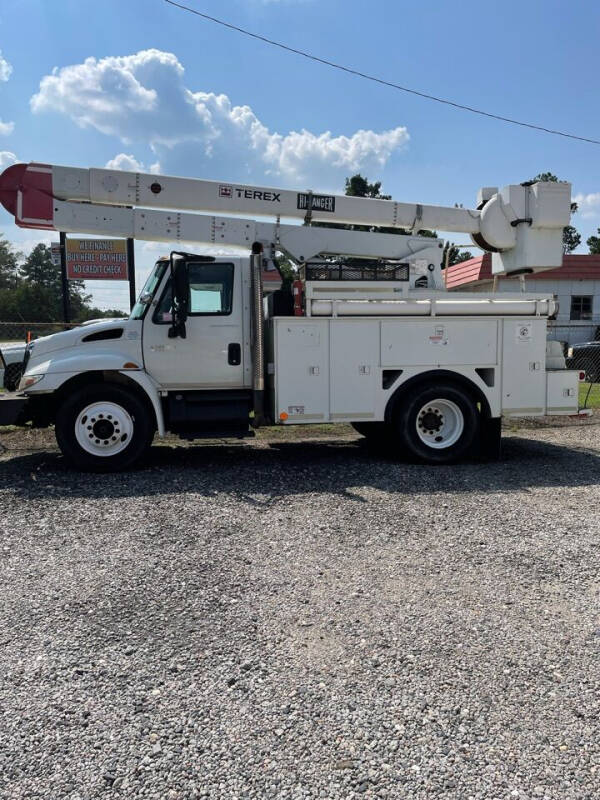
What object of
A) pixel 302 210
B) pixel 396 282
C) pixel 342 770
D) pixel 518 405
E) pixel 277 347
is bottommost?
pixel 342 770

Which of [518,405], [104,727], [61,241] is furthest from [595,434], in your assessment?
[61,241]

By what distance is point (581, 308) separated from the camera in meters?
25.9

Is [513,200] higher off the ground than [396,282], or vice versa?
[513,200]

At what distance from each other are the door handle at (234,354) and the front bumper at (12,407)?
251 centimetres

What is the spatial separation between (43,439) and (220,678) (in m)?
7.82

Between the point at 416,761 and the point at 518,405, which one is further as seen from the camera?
the point at 518,405

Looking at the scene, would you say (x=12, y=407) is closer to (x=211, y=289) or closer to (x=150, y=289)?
(x=150, y=289)

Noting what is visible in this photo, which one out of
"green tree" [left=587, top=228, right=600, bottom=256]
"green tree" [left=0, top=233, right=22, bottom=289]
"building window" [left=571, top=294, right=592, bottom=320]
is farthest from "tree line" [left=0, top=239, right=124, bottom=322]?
"green tree" [left=587, top=228, right=600, bottom=256]

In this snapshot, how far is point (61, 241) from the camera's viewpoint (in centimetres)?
1450

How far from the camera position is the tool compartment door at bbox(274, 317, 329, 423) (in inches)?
315

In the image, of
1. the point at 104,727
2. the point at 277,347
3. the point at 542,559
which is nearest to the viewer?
the point at 104,727

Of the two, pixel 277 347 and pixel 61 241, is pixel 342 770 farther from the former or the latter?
pixel 61 241

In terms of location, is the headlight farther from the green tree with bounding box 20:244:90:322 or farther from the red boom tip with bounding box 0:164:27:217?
the green tree with bounding box 20:244:90:322

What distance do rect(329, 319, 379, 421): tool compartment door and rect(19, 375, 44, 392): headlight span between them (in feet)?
11.7
